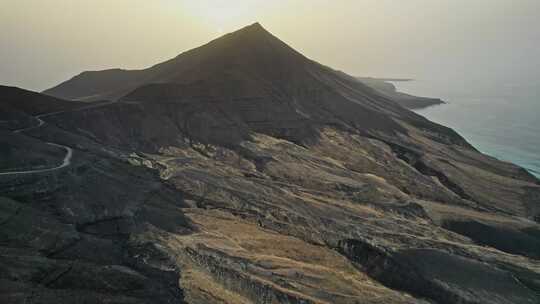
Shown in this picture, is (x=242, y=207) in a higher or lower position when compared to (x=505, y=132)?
lower

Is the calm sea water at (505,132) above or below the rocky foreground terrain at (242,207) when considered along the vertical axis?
above

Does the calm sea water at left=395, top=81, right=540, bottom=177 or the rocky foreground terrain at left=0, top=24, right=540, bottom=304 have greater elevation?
the calm sea water at left=395, top=81, right=540, bottom=177

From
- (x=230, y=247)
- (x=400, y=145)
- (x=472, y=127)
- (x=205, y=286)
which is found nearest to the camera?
(x=205, y=286)

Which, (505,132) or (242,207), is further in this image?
(505,132)

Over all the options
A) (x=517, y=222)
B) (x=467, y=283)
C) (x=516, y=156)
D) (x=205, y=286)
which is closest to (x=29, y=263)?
(x=205, y=286)

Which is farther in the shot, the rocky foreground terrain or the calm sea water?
the calm sea water

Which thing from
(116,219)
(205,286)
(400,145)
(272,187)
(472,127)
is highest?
(472,127)

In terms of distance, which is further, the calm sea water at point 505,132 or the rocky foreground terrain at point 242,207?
the calm sea water at point 505,132

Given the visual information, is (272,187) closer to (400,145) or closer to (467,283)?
(467,283)
